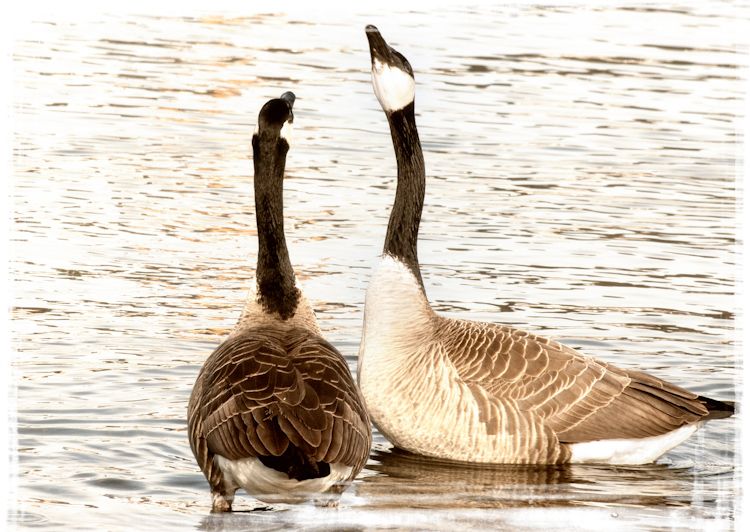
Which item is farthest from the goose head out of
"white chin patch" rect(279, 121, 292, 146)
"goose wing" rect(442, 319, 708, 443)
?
"goose wing" rect(442, 319, 708, 443)

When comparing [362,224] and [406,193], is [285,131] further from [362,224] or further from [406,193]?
[362,224]

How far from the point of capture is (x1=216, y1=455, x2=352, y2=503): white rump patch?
18.5 ft

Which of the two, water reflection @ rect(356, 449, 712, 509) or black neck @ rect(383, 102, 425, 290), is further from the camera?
black neck @ rect(383, 102, 425, 290)

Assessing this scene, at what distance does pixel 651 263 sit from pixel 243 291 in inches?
161

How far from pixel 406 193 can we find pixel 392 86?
794 millimetres

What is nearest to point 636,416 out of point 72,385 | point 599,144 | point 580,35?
point 72,385

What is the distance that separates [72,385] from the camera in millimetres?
7984

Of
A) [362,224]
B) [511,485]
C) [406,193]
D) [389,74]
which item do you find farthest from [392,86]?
[362,224]

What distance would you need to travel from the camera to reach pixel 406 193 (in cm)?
802

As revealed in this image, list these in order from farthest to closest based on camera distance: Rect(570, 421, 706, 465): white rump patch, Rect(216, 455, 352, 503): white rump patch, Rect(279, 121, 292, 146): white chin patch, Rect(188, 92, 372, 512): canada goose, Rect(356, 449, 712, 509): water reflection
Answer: Rect(570, 421, 706, 465): white rump patch → Rect(279, 121, 292, 146): white chin patch → Rect(356, 449, 712, 509): water reflection → Rect(216, 455, 352, 503): white rump patch → Rect(188, 92, 372, 512): canada goose

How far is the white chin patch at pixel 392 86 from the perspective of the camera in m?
7.56

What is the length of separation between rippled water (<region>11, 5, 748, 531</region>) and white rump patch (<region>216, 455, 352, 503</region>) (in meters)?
0.27

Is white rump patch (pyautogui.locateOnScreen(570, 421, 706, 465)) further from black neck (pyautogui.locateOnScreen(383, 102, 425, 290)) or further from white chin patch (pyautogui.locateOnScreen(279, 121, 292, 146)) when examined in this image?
white chin patch (pyautogui.locateOnScreen(279, 121, 292, 146))

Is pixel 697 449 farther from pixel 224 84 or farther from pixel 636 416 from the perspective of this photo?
pixel 224 84
